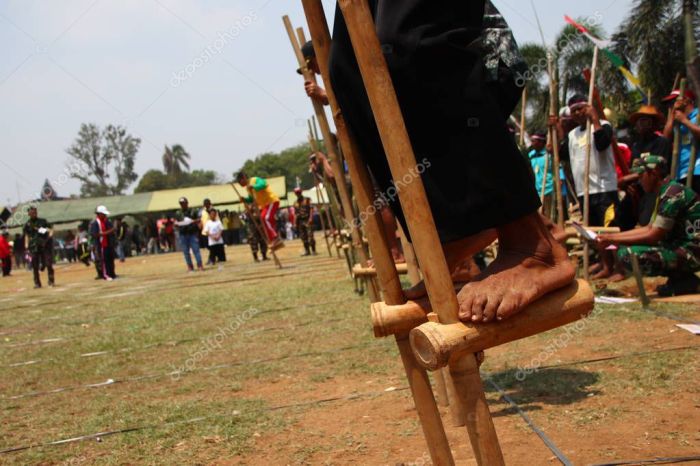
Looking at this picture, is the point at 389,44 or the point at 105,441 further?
the point at 105,441

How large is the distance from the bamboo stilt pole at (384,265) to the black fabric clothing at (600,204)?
6.27 meters

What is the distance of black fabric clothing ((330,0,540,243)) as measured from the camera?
1666 millimetres

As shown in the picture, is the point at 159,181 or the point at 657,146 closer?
the point at 657,146

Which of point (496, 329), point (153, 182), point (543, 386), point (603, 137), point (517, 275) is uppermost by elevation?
point (153, 182)

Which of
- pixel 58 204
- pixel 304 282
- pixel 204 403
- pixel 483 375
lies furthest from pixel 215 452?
pixel 58 204

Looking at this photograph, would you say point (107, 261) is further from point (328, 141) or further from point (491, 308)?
point (491, 308)

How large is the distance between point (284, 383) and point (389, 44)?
10.4 ft

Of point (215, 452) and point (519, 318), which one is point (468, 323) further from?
point (215, 452)

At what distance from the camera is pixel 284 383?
448cm

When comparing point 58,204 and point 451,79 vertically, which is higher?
point 58,204

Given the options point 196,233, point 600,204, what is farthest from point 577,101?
point 196,233

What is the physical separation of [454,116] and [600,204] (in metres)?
6.43

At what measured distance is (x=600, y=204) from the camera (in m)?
7.61

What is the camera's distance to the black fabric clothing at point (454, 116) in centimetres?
167
